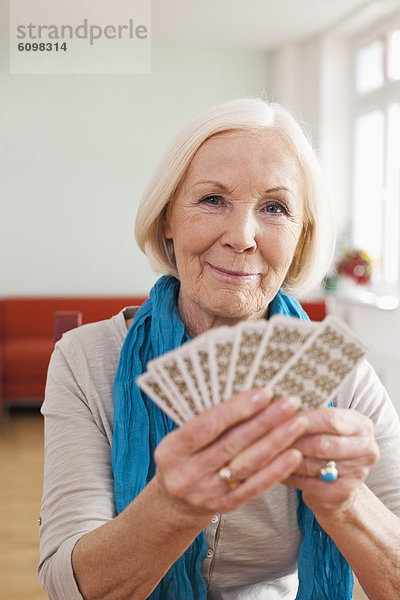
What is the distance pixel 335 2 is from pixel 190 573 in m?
6.89

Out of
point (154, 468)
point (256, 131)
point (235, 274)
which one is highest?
point (256, 131)

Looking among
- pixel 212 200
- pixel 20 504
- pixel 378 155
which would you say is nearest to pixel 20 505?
pixel 20 504

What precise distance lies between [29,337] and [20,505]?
321 cm

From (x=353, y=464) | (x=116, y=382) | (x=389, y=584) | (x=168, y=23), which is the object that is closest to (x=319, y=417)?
(x=353, y=464)

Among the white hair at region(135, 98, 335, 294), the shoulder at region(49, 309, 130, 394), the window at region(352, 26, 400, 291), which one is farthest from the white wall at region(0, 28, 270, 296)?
the shoulder at region(49, 309, 130, 394)

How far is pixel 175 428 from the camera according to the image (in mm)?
1411

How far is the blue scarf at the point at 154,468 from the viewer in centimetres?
132

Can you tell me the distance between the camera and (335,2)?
6.95m

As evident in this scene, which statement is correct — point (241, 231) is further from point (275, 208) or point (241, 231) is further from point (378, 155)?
point (378, 155)

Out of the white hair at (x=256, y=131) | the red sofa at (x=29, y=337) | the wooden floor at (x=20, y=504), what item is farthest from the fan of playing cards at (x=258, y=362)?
the red sofa at (x=29, y=337)

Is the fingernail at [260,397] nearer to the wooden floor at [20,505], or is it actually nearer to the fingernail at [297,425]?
the fingernail at [297,425]

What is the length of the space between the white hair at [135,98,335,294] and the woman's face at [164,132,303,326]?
2 cm

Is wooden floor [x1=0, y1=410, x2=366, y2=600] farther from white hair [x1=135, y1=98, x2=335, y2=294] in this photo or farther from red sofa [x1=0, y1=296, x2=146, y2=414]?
white hair [x1=135, y1=98, x2=335, y2=294]

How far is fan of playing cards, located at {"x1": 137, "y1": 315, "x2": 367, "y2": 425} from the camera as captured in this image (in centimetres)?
91
